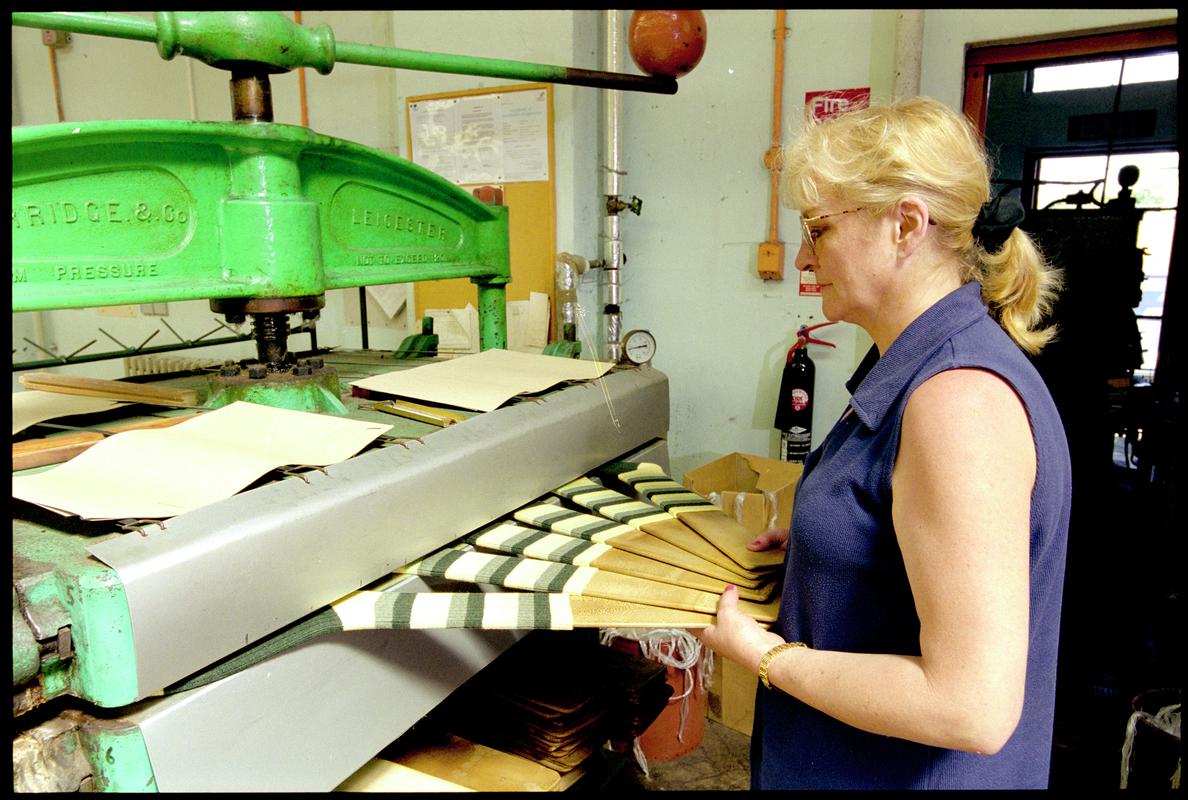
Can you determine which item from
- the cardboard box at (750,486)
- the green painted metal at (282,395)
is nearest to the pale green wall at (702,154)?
the cardboard box at (750,486)

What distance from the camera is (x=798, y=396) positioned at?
8.88ft

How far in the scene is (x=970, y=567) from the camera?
0.70 metres

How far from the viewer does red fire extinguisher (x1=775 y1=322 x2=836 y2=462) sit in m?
2.71

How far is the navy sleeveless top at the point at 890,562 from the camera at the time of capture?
81 cm

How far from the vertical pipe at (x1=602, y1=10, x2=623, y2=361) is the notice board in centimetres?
21

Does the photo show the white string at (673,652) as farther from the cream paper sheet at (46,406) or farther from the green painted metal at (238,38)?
the green painted metal at (238,38)

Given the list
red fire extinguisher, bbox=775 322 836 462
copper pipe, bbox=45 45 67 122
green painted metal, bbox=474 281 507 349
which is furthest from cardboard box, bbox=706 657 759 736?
copper pipe, bbox=45 45 67 122

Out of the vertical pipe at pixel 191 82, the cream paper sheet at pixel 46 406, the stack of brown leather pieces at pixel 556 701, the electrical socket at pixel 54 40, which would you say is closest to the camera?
the cream paper sheet at pixel 46 406

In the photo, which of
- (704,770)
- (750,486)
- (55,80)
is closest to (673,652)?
(704,770)

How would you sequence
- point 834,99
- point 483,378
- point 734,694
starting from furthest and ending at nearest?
point 834,99
point 734,694
point 483,378

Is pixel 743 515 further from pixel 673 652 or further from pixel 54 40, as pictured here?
pixel 54 40

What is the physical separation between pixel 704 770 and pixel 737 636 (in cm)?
159

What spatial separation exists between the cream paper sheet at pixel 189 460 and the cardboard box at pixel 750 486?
5.13 ft

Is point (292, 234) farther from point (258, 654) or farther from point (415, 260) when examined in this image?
point (258, 654)
